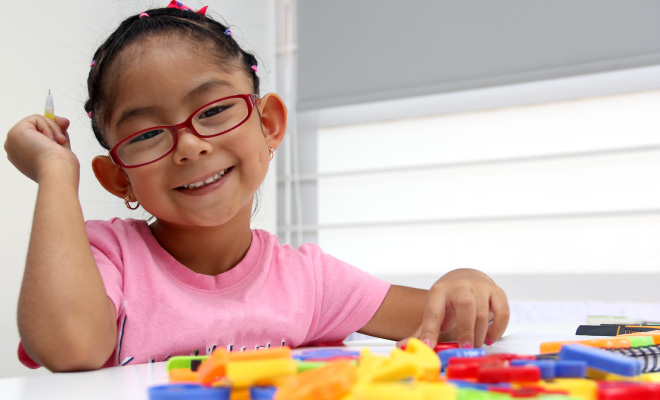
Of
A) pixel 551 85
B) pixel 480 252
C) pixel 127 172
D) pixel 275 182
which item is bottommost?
pixel 480 252

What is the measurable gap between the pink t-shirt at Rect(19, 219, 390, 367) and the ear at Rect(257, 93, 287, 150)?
16 centimetres

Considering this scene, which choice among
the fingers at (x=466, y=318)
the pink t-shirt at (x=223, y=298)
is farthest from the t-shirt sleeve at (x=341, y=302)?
the fingers at (x=466, y=318)

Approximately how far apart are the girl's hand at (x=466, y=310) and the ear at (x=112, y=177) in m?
0.45

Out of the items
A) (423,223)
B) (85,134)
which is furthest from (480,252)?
(85,134)

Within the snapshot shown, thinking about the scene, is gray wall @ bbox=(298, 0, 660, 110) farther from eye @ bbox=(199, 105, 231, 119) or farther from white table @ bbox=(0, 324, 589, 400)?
white table @ bbox=(0, 324, 589, 400)

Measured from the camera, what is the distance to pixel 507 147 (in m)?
2.16

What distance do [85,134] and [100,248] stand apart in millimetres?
933

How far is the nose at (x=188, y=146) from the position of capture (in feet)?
2.38

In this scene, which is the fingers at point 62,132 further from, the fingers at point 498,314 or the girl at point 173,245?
the fingers at point 498,314

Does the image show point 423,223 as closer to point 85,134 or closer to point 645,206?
point 645,206

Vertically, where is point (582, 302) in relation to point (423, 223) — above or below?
below

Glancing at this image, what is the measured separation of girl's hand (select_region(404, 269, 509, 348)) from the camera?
694mm

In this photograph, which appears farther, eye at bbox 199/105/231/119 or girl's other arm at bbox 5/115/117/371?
eye at bbox 199/105/231/119

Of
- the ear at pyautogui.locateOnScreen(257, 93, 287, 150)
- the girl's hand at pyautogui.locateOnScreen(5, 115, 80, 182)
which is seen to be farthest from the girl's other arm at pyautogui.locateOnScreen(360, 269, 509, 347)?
the girl's hand at pyautogui.locateOnScreen(5, 115, 80, 182)
